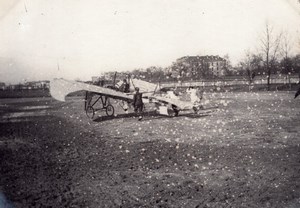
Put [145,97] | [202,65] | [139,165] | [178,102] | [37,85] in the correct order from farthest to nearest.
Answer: [178,102] → [145,97] → [202,65] → [139,165] → [37,85]

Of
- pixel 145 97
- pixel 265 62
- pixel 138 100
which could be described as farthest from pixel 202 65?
pixel 138 100

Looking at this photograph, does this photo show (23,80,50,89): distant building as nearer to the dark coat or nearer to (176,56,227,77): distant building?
(176,56,227,77): distant building

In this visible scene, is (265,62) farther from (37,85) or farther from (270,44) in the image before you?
(37,85)

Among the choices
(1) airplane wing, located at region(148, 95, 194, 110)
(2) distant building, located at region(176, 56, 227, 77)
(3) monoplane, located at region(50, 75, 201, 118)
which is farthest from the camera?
(1) airplane wing, located at region(148, 95, 194, 110)

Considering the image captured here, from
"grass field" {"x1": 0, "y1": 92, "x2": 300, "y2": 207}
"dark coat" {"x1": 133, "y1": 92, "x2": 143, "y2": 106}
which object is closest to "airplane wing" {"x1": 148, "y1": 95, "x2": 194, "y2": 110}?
"dark coat" {"x1": 133, "y1": 92, "x2": 143, "y2": 106}

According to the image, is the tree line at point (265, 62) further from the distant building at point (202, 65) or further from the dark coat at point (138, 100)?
the dark coat at point (138, 100)

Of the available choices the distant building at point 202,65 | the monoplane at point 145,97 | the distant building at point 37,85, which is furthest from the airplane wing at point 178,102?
the distant building at point 37,85
